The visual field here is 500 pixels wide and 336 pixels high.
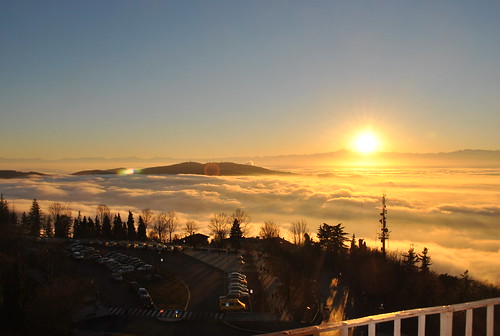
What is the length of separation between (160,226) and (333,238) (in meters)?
25.6

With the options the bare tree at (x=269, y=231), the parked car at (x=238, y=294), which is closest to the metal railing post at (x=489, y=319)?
the parked car at (x=238, y=294)

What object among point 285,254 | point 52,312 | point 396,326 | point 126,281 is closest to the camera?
point 396,326

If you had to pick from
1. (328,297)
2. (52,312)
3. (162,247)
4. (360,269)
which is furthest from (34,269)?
(360,269)

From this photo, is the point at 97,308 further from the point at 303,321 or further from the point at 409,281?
the point at 409,281

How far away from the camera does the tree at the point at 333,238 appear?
35.8 metres

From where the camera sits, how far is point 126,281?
24.7 m

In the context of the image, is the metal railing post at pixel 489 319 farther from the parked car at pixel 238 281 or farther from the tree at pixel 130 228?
the tree at pixel 130 228

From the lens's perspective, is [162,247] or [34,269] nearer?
[34,269]

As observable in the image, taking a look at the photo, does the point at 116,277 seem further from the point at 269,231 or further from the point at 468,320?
the point at 468,320

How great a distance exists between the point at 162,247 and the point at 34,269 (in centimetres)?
1157

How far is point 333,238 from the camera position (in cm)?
3612

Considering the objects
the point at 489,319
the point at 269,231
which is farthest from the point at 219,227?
the point at 489,319

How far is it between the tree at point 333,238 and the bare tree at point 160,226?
76.6 feet

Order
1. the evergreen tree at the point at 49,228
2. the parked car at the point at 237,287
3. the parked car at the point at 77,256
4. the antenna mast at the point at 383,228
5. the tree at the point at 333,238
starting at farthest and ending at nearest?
the evergreen tree at the point at 49,228, the tree at the point at 333,238, the antenna mast at the point at 383,228, the parked car at the point at 77,256, the parked car at the point at 237,287
